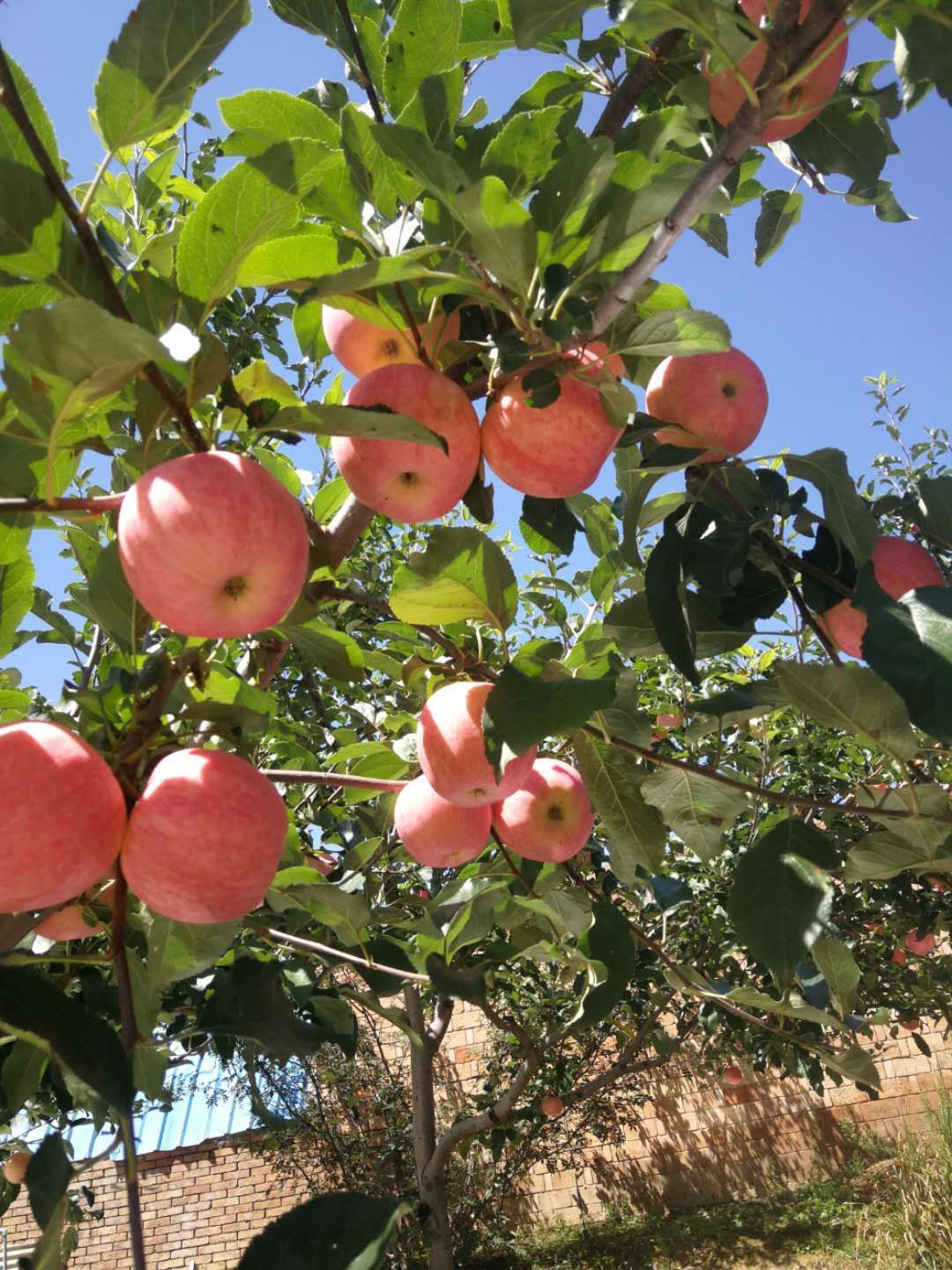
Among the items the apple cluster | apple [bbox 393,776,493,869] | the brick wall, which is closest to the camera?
the apple cluster

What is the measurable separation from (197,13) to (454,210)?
243 mm

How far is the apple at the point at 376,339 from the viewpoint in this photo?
2.83 ft

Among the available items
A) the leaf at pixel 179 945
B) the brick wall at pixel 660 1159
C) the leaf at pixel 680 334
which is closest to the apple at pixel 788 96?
the leaf at pixel 680 334

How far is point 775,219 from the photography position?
1168mm

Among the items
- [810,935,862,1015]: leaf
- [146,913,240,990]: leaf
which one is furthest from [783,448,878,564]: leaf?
[146,913,240,990]: leaf

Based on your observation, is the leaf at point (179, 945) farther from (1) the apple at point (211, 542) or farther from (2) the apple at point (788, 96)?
(2) the apple at point (788, 96)

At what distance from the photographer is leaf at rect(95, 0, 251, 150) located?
2.20 ft

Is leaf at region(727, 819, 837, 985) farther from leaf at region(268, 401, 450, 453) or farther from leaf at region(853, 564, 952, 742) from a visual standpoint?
leaf at region(268, 401, 450, 453)

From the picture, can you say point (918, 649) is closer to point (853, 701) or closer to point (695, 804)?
point (853, 701)

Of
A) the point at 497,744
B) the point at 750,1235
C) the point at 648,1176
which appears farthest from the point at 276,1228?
the point at 648,1176

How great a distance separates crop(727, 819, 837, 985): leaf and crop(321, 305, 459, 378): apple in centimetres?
63

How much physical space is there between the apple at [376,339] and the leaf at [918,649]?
45cm

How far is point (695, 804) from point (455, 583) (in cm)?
47

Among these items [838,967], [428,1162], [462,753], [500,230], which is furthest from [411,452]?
[428,1162]
